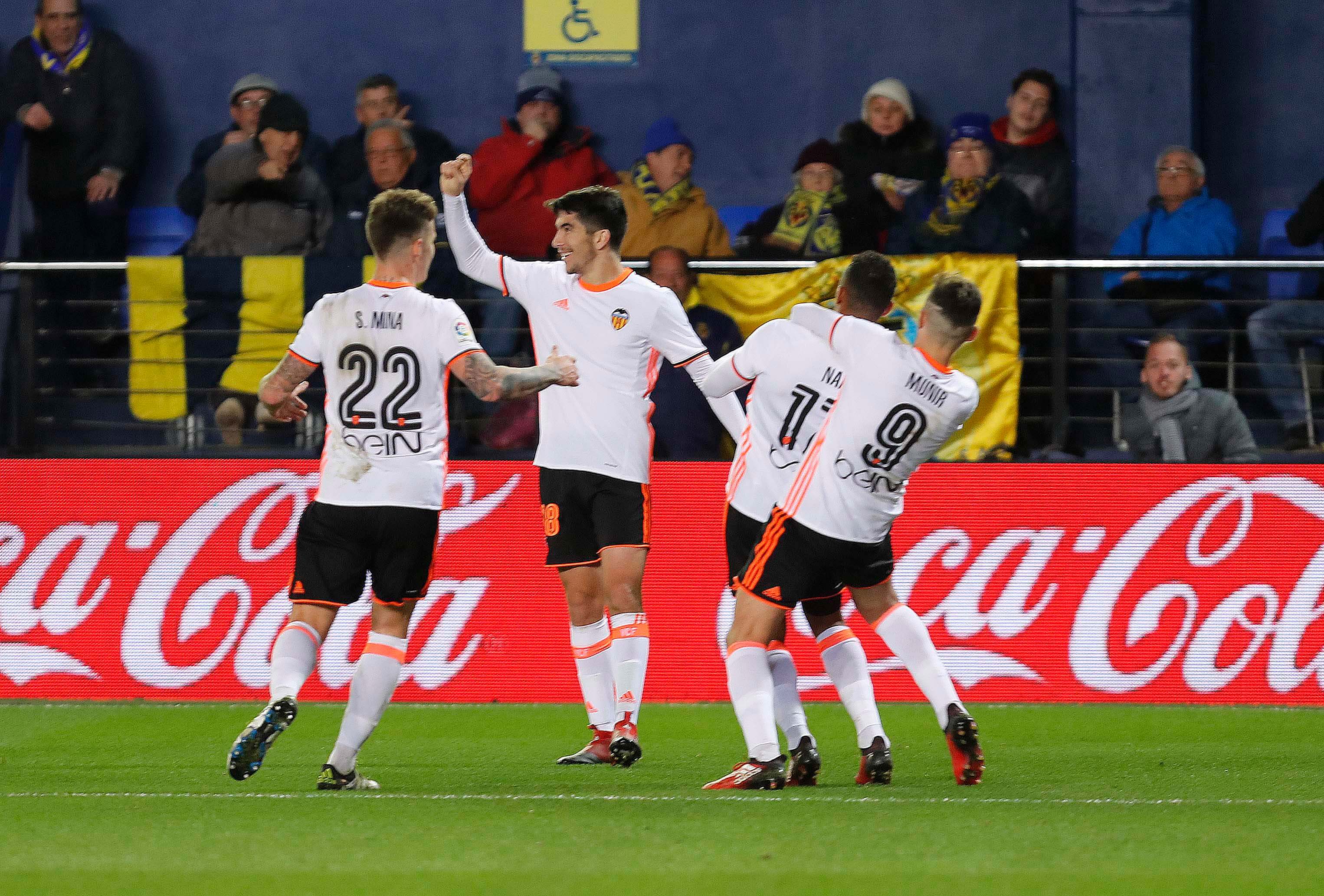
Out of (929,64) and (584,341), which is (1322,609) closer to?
(584,341)

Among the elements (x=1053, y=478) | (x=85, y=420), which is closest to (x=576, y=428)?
(x=1053, y=478)

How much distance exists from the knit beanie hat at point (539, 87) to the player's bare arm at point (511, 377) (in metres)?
5.90

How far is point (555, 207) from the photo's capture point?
23.5 feet

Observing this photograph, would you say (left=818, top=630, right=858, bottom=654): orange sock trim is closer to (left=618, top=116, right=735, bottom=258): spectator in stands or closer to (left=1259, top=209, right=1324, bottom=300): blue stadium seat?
(left=618, top=116, right=735, bottom=258): spectator in stands

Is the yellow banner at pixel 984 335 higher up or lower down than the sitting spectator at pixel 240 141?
lower down

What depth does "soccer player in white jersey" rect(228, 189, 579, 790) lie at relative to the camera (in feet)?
20.2

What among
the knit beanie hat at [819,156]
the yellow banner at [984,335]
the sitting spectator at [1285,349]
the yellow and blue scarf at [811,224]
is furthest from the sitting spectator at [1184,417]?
the knit beanie hat at [819,156]

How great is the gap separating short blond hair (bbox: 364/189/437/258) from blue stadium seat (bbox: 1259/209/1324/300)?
6.08 m

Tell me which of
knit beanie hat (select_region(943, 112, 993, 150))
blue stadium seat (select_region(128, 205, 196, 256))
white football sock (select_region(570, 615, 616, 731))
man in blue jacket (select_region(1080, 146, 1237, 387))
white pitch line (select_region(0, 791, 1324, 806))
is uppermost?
knit beanie hat (select_region(943, 112, 993, 150))

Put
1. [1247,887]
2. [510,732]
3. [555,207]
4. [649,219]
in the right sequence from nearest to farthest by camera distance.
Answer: [1247,887] → [555,207] → [510,732] → [649,219]

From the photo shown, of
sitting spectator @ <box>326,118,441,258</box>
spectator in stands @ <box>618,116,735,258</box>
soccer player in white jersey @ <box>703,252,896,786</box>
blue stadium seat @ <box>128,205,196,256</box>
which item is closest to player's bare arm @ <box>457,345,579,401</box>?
soccer player in white jersey @ <box>703,252,896,786</box>

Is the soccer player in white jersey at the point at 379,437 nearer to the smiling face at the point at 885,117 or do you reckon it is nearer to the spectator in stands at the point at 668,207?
the spectator in stands at the point at 668,207

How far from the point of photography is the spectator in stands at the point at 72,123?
39.0 feet

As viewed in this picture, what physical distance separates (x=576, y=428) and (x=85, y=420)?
5354 mm
